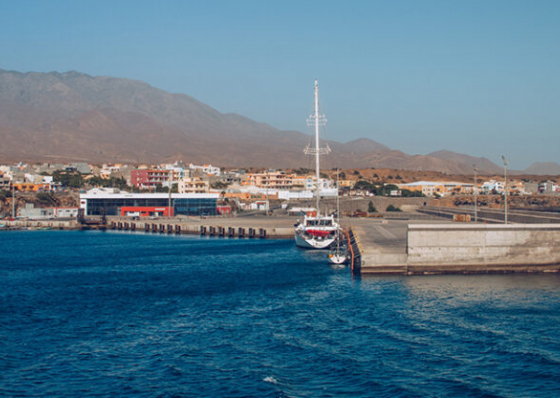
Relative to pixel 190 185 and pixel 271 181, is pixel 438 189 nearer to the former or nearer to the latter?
pixel 271 181

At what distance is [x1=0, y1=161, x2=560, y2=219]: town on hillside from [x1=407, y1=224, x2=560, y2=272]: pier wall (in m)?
47.2

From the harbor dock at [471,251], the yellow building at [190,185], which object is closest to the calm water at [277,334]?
the harbor dock at [471,251]

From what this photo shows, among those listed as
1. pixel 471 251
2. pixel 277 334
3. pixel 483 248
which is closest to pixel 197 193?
pixel 471 251

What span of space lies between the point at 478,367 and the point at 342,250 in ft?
111

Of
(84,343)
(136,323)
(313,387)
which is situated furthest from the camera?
(136,323)

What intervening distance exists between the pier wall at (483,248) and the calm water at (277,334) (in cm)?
185

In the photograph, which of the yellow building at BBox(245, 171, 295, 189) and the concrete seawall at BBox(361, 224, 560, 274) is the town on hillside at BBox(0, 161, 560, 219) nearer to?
the yellow building at BBox(245, 171, 295, 189)

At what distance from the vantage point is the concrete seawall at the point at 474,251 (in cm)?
4369

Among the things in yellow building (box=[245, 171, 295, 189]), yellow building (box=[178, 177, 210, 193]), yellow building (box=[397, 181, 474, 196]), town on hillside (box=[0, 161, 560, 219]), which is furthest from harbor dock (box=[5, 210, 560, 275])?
yellow building (box=[245, 171, 295, 189])

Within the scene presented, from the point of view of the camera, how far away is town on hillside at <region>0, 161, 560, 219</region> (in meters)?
111

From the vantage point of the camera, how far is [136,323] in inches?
1211

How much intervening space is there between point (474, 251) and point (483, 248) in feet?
2.08

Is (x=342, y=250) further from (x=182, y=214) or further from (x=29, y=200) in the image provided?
(x=29, y=200)

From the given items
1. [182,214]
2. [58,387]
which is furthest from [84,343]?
[182,214]
